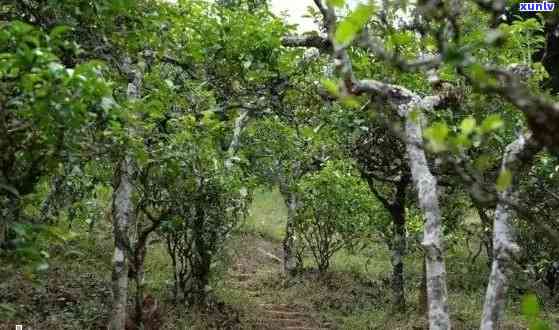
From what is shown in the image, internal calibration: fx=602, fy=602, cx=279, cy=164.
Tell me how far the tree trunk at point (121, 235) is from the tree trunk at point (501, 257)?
492 centimetres

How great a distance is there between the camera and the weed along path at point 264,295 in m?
12.8

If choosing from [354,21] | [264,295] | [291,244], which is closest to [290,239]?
[291,244]

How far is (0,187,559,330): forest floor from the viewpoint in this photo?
1022 centimetres

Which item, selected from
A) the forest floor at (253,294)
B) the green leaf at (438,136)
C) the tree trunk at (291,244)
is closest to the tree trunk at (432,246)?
the green leaf at (438,136)

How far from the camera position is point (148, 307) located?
1006 cm

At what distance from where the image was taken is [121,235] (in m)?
8.30

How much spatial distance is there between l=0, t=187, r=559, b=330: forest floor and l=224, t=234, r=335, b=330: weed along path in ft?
0.08

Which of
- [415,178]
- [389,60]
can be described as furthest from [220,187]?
[389,60]

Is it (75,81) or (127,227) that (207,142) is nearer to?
(127,227)

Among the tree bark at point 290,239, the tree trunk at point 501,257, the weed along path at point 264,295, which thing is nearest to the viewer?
the tree trunk at point 501,257

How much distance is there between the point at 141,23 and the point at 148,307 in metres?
5.19

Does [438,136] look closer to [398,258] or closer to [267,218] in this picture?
[398,258]

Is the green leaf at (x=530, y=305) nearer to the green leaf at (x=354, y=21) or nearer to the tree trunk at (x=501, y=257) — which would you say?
the green leaf at (x=354, y=21)

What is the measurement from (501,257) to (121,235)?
16.8ft
